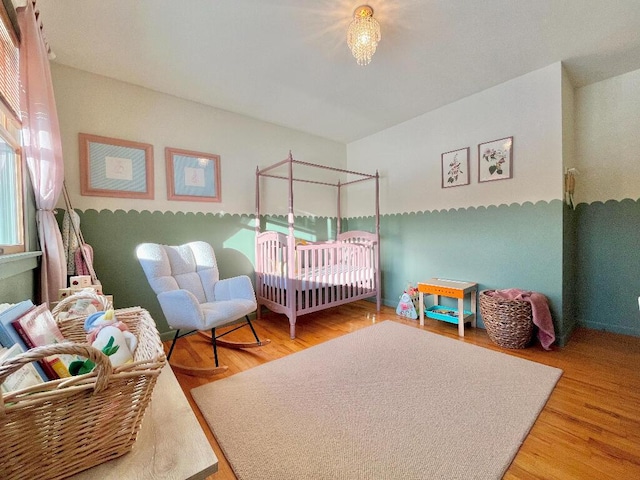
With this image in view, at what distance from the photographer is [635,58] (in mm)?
2086

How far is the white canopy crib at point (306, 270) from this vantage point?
2.52 metres

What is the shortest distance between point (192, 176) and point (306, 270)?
4.76 feet

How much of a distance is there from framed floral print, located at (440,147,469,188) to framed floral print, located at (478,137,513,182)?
129 mm

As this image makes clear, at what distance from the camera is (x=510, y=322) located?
2152mm

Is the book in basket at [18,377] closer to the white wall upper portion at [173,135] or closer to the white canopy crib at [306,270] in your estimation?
the white canopy crib at [306,270]

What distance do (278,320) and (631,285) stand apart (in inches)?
128

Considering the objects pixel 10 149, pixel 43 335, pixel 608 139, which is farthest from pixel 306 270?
pixel 608 139

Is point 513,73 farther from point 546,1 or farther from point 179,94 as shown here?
point 179,94

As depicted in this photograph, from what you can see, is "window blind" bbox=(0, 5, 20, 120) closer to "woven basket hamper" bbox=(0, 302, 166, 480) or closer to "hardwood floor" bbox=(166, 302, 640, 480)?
"woven basket hamper" bbox=(0, 302, 166, 480)

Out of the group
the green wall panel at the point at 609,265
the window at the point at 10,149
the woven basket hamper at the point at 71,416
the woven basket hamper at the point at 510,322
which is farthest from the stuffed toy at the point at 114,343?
the green wall panel at the point at 609,265

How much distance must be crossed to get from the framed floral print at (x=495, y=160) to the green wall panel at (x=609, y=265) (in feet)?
2.78

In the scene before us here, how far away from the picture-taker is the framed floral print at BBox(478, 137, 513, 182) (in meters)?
2.47

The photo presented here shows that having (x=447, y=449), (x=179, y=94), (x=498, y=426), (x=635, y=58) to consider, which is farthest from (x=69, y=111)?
(x=635, y=58)

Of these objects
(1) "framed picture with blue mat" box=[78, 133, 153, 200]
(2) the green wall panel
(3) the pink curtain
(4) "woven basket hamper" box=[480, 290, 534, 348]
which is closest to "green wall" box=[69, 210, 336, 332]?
(1) "framed picture with blue mat" box=[78, 133, 153, 200]
